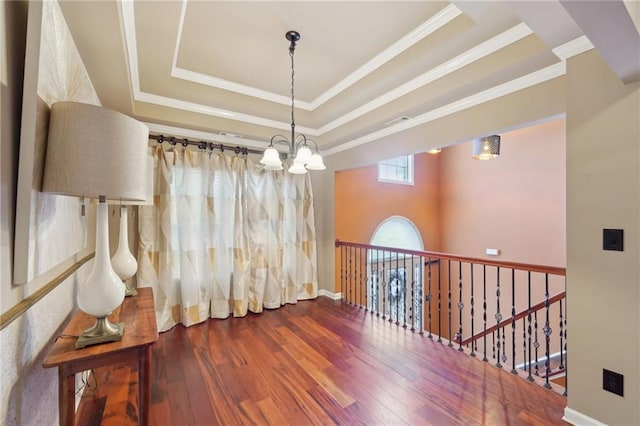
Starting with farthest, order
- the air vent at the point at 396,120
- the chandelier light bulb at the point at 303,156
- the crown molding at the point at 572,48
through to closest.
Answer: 1. the air vent at the point at 396,120
2. the chandelier light bulb at the point at 303,156
3. the crown molding at the point at 572,48

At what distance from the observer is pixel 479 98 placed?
95.0 inches

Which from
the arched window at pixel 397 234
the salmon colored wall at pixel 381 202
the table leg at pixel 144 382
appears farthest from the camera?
the arched window at pixel 397 234

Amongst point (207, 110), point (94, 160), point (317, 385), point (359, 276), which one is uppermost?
point (207, 110)

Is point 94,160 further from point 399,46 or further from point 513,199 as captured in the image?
point 513,199

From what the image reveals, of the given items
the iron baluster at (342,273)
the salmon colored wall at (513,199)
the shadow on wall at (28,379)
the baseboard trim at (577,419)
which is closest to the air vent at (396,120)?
the iron baluster at (342,273)

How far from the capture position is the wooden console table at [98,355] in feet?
3.86

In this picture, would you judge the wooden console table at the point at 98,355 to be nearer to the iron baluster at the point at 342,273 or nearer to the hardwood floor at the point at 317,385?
the hardwood floor at the point at 317,385

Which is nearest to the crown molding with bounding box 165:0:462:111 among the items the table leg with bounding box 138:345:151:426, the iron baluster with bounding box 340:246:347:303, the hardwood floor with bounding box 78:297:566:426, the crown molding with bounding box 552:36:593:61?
the crown molding with bounding box 552:36:593:61

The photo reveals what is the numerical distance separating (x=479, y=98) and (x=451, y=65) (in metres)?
0.39

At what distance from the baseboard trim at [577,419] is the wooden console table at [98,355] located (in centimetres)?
250

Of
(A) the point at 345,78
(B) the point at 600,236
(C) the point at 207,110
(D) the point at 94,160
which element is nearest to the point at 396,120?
(A) the point at 345,78

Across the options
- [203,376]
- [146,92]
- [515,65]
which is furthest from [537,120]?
[146,92]

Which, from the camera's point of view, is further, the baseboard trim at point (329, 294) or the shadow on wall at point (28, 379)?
the baseboard trim at point (329, 294)

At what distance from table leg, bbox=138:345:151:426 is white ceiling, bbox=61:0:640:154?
5.94 ft
